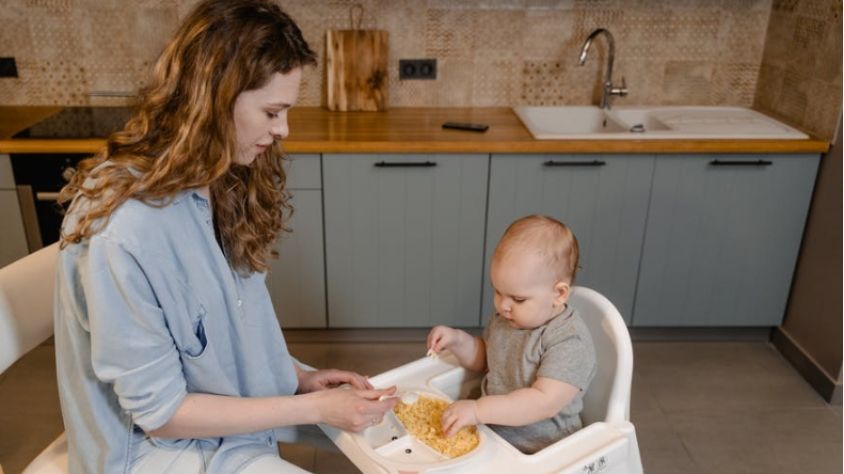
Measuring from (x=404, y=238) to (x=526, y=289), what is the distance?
1.29 metres

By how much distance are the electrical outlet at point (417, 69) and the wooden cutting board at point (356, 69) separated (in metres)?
0.10

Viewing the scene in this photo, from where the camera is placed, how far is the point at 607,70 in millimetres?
2721

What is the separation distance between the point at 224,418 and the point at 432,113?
1.82m

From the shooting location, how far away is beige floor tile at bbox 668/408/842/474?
6.91 ft

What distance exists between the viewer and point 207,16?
3.22ft

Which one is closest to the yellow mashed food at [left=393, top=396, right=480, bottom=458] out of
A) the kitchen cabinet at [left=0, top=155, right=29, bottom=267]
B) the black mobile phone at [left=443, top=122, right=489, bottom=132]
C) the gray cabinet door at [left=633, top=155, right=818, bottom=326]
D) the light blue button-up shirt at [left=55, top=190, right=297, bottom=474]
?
the light blue button-up shirt at [left=55, top=190, right=297, bottom=474]

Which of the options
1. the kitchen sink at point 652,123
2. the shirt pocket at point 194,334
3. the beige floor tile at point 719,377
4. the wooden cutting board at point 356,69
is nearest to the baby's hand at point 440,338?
the shirt pocket at point 194,334

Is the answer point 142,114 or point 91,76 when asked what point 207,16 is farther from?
point 91,76

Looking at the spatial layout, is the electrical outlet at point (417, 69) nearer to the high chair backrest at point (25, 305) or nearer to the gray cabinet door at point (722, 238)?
the gray cabinet door at point (722, 238)

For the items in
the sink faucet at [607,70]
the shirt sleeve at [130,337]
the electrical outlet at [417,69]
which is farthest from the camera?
the electrical outlet at [417,69]

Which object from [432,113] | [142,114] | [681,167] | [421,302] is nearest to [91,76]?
[432,113]

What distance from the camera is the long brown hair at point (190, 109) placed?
3.18 ft

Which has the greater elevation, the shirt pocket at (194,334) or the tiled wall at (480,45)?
the tiled wall at (480,45)

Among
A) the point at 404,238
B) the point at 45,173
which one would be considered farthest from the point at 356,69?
the point at 45,173
